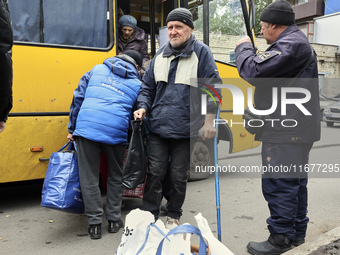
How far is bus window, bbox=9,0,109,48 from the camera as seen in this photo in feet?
13.6

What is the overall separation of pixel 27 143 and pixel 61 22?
1450mm

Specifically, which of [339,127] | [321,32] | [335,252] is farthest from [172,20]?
[321,32]

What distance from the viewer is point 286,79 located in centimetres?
297

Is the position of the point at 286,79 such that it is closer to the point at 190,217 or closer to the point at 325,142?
the point at 190,217

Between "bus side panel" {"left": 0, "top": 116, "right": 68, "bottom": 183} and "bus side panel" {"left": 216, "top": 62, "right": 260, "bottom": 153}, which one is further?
"bus side panel" {"left": 216, "top": 62, "right": 260, "bottom": 153}

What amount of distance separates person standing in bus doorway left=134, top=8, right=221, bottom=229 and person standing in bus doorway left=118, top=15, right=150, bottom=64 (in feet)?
4.80

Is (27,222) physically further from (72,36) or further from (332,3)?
(332,3)

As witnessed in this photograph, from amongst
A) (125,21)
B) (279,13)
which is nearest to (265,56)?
(279,13)

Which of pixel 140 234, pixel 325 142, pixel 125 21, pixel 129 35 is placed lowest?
pixel 325 142

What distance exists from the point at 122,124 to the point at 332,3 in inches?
1397

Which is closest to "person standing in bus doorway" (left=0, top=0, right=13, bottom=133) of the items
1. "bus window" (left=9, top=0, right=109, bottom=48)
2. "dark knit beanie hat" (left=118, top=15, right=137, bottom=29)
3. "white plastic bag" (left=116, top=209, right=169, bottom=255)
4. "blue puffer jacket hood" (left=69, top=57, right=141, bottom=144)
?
"white plastic bag" (left=116, top=209, right=169, bottom=255)

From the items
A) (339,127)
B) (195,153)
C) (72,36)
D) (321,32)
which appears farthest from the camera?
(321,32)

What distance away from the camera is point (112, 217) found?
12.3 feet

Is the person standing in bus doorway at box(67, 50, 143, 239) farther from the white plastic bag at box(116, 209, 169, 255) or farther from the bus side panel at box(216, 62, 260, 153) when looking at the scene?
the bus side panel at box(216, 62, 260, 153)
